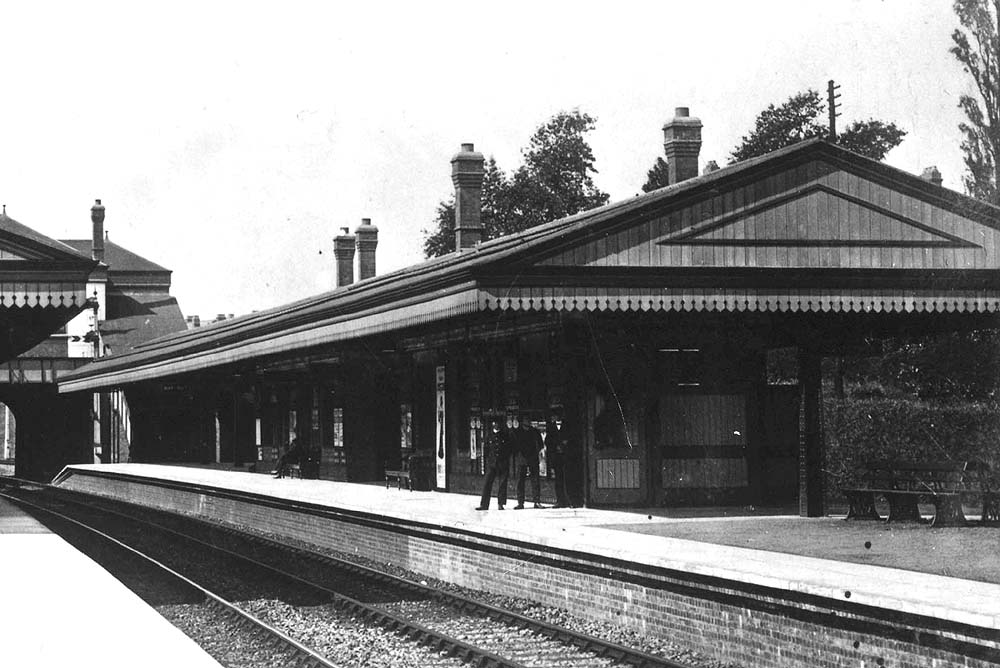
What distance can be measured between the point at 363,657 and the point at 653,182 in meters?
38.6

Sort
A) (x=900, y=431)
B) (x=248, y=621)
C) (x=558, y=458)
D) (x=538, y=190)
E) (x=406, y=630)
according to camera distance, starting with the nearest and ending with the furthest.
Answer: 1. (x=406, y=630)
2. (x=248, y=621)
3. (x=558, y=458)
4. (x=900, y=431)
5. (x=538, y=190)

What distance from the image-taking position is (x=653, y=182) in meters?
47.3

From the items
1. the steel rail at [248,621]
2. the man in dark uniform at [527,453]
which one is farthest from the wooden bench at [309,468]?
the man in dark uniform at [527,453]

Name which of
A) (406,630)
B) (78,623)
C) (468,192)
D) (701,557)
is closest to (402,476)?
(468,192)

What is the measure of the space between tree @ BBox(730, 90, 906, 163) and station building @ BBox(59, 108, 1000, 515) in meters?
24.5

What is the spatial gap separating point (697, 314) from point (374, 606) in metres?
6.06

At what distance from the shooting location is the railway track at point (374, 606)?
9.71 m

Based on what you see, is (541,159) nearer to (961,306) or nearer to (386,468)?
(386,468)

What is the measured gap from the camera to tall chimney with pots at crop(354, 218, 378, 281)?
41.1 metres

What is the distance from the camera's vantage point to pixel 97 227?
6981 cm

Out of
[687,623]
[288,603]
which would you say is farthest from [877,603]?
[288,603]

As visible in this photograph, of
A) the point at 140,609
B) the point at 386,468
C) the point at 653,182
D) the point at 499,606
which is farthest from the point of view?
the point at 653,182

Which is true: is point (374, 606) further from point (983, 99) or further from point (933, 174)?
point (933, 174)

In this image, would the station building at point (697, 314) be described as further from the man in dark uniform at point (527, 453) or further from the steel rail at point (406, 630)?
the steel rail at point (406, 630)
